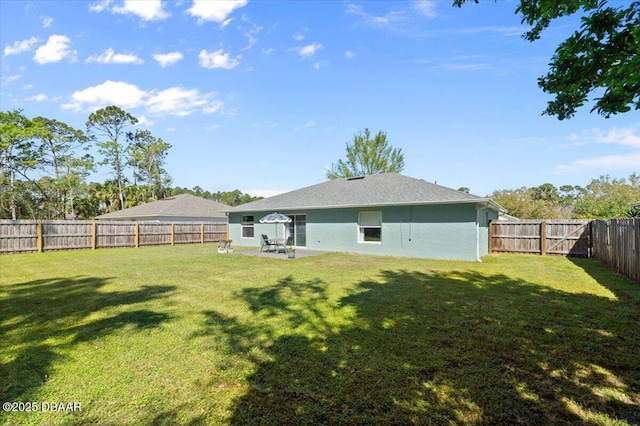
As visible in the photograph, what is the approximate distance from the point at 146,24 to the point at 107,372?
13640 millimetres

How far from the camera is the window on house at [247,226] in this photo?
781 inches

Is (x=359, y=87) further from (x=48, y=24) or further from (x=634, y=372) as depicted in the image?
(x=634, y=372)

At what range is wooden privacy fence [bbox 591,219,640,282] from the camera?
7.48m

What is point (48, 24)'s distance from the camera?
13.5 metres

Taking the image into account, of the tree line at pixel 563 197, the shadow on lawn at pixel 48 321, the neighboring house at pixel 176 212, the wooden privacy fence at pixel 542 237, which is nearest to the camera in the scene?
the shadow on lawn at pixel 48 321

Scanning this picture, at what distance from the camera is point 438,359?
139 inches

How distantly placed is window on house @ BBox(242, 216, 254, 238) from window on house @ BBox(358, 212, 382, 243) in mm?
7734

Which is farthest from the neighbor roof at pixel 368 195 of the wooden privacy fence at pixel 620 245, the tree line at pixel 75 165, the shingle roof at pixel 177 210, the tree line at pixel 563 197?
the tree line at pixel 75 165

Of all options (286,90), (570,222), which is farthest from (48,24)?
(570,222)

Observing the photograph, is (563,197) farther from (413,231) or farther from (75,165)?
(75,165)

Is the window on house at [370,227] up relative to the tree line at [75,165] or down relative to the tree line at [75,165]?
down

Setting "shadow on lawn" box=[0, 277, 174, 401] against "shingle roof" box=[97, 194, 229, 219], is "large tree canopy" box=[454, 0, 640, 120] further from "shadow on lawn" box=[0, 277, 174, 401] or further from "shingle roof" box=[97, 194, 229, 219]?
"shingle roof" box=[97, 194, 229, 219]

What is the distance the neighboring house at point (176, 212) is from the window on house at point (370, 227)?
1424 cm

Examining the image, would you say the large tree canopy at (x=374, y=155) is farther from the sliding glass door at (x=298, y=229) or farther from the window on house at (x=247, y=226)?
the sliding glass door at (x=298, y=229)
